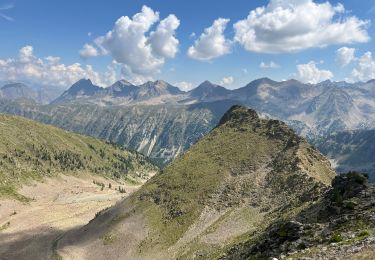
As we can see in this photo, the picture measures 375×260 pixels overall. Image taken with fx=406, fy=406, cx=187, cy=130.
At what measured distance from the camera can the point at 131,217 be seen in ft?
397

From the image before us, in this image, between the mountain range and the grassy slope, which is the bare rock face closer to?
the mountain range

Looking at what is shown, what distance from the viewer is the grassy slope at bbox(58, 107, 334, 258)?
99.3m

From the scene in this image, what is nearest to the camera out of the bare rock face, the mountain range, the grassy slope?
the bare rock face

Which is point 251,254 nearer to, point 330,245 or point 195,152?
point 330,245

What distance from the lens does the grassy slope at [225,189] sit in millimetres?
99312

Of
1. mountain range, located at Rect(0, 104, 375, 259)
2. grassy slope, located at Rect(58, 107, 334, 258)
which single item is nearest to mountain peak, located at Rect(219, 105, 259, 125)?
mountain range, located at Rect(0, 104, 375, 259)

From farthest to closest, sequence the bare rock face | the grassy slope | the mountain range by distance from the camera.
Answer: the grassy slope
the mountain range
the bare rock face

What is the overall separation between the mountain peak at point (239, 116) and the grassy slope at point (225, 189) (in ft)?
12.5

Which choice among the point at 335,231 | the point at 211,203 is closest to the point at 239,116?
the point at 211,203

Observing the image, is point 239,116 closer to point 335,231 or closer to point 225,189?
point 225,189

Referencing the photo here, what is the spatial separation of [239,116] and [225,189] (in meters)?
48.1

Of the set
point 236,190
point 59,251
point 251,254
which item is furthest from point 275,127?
point 251,254

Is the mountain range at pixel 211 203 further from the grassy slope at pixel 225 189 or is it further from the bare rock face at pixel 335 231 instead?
the bare rock face at pixel 335 231

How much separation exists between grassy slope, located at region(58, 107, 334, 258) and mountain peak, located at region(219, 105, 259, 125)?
3.82 meters
